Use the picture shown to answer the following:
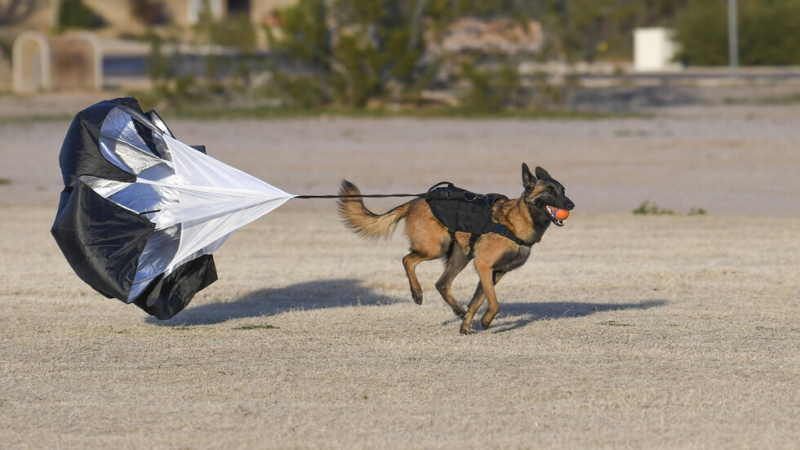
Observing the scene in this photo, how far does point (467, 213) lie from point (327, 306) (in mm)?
2164

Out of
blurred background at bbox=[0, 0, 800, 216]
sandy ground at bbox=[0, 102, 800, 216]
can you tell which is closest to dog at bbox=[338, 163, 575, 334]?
blurred background at bbox=[0, 0, 800, 216]

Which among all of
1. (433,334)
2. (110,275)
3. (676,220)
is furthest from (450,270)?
(676,220)

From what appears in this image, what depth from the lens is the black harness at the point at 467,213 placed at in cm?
786

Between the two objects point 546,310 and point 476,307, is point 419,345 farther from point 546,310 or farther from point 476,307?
point 546,310

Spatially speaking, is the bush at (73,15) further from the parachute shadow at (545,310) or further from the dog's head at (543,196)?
the dog's head at (543,196)

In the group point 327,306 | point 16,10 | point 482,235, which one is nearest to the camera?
point 482,235

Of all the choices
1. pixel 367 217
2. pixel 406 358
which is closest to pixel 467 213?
pixel 367 217

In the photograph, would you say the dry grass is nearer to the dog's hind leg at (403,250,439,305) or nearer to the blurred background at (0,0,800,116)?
the dog's hind leg at (403,250,439,305)

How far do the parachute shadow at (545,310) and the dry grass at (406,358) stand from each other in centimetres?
3

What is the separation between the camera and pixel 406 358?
7.37 metres

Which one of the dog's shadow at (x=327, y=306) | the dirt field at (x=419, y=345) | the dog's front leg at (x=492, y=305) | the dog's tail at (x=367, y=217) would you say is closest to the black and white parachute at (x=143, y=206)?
the dirt field at (x=419, y=345)

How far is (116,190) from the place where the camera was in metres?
7.80

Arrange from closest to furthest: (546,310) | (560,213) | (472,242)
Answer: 1. (560,213)
2. (472,242)
3. (546,310)

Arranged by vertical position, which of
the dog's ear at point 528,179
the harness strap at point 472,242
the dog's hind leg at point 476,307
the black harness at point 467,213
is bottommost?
the dog's hind leg at point 476,307
